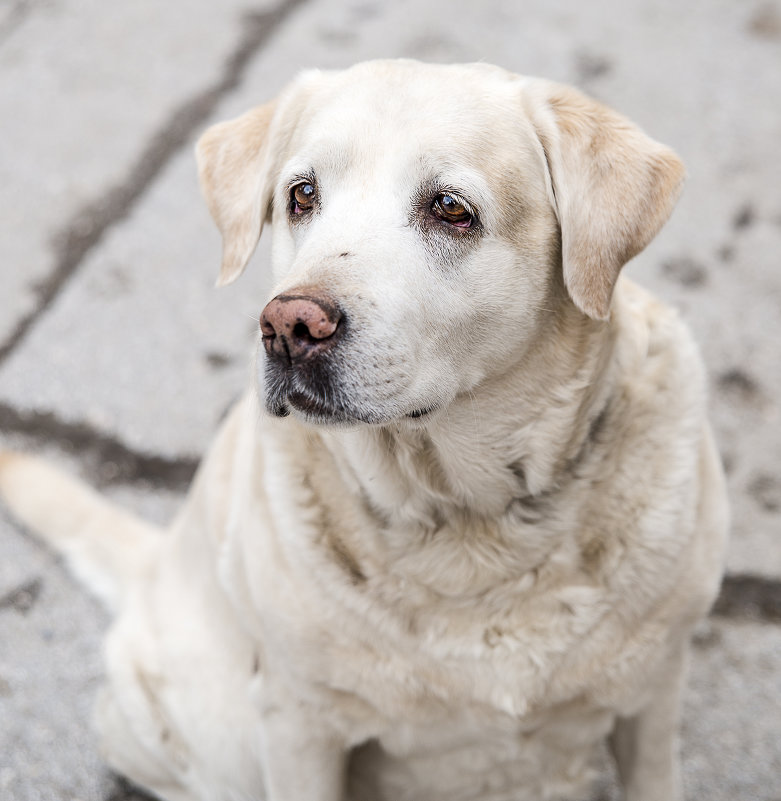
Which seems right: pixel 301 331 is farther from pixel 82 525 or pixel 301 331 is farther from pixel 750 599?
pixel 750 599

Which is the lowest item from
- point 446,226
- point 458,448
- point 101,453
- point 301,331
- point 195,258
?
point 101,453

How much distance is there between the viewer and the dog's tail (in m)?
2.65

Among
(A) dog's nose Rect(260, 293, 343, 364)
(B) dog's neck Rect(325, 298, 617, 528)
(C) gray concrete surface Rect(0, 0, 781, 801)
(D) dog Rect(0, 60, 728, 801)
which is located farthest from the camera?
(C) gray concrete surface Rect(0, 0, 781, 801)

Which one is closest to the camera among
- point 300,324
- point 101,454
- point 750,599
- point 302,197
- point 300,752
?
point 300,324

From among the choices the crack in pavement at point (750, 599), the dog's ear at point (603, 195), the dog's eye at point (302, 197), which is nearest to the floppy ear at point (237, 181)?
the dog's eye at point (302, 197)

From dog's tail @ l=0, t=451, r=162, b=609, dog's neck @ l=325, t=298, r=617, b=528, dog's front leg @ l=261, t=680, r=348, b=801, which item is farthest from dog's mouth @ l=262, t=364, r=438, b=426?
dog's tail @ l=0, t=451, r=162, b=609

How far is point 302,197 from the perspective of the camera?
179 centimetres

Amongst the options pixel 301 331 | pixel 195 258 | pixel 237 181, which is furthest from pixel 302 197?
pixel 195 258

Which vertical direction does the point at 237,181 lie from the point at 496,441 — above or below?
above

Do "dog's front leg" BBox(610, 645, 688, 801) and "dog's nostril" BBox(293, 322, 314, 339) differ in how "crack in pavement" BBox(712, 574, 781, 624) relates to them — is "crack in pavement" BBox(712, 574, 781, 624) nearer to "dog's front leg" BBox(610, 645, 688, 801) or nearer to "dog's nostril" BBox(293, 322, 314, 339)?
"dog's front leg" BBox(610, 645, 688, 801)

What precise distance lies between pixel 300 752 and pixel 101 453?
1444 millimetres

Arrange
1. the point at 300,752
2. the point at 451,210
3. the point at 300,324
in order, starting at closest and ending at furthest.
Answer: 1. the point at 300,324
2. the point at 451,210
3. the point at 300,752

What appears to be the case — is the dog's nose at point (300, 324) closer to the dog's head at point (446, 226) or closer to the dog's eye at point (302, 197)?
the dog's head at point (446, 226)

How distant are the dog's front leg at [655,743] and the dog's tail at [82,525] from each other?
4.05 ft
